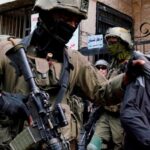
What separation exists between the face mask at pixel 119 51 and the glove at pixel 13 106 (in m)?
2.76

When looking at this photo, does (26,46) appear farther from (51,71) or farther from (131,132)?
(131,132)

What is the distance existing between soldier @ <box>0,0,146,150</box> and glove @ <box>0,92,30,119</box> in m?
0.15

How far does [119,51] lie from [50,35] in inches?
96.2

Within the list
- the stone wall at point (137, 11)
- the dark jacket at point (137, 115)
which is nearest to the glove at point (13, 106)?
the dark jacket at point (137, 115)

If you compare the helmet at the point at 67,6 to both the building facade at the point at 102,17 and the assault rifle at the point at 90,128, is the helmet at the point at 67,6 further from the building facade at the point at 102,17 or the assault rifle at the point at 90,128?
the building facade at the point at 102,17

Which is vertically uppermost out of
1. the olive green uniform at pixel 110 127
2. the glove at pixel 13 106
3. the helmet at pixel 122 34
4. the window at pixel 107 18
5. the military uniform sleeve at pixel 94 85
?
the window at pixel 107 18

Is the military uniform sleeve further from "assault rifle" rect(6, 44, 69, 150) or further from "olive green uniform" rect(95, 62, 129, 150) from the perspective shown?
"olive green uniform" rect(95, 62, 129, 150)

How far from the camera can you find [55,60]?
339 cm

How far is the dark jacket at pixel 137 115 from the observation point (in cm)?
401

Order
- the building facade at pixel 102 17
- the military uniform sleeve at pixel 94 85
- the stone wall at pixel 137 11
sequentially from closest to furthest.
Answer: the military uniform sleeve at pixel 94 85 → the building facade at pixel 102 17 → the stone wall at pixel 137 11

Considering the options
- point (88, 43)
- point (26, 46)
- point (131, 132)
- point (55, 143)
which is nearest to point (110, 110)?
point (131, 132)

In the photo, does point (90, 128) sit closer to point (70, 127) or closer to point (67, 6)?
point (70, 127)

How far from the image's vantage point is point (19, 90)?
10.4 feet

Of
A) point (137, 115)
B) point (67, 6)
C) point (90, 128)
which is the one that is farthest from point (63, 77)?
point (90, 128)
